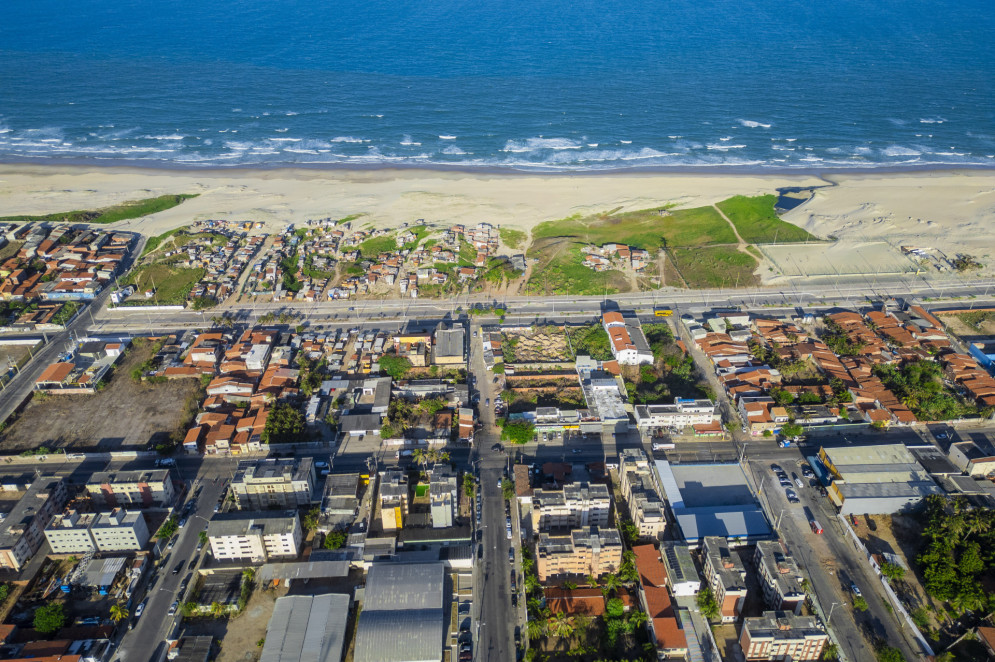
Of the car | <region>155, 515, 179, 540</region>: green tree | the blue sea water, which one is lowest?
the car

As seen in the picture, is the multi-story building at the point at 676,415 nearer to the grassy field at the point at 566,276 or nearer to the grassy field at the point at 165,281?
the grassy field at the point at 566,276

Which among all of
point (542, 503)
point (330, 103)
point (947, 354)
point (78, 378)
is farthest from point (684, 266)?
point (330, 103)

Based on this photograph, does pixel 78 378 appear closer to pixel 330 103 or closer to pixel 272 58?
pixel 330 103

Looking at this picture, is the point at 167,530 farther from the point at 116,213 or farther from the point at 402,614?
the point at 116,213

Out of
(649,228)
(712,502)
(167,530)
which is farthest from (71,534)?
(649,228)

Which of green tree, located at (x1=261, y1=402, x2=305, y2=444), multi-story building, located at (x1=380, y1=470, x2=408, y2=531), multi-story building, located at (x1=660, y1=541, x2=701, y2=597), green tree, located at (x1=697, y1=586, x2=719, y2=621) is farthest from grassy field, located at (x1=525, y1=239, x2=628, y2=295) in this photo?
green tree, located at (x1=697, y1=586, x2=719, y2=621)

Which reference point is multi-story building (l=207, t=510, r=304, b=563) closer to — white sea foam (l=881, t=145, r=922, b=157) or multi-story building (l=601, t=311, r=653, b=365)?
multi-story building (l=601, t=311, r=653, b=365)
